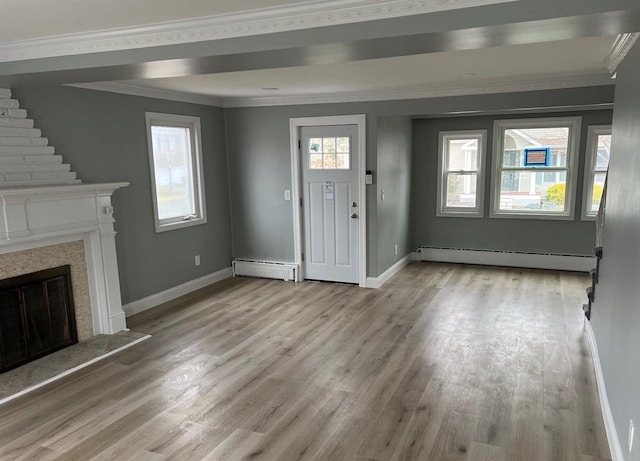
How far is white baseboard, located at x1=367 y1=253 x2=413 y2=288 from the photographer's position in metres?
5.86

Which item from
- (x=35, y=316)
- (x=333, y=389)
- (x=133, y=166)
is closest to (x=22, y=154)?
(x=133, y=166)

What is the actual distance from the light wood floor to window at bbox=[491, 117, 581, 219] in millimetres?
1784

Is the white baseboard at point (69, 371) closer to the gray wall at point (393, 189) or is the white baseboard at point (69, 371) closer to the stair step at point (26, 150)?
the stair step at point (26, 150)

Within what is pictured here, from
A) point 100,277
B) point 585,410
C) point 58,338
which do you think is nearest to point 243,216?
point 100,277

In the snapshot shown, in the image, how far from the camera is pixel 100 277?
425 centimetres

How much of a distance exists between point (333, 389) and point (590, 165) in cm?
499

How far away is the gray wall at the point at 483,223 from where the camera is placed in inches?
250

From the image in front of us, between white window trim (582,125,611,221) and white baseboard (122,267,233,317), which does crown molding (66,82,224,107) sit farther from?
white window trim (582,125,611,221)

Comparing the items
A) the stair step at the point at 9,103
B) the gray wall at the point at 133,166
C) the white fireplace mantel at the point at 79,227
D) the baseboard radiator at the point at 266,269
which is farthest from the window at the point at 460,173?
the stair step at the point at 9,103

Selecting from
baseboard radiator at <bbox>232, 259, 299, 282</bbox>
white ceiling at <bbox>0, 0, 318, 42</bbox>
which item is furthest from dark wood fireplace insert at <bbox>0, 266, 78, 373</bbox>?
baseboard radiator at <bbox>232, 259, 299, 282</bbox>

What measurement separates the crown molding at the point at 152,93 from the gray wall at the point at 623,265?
423 centimetres

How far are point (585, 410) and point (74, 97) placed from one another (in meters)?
4.74

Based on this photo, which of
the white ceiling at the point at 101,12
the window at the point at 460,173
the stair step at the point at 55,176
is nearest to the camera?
the white ceiling at the point at 101,12

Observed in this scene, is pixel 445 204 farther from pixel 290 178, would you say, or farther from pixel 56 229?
pixel 56 229
